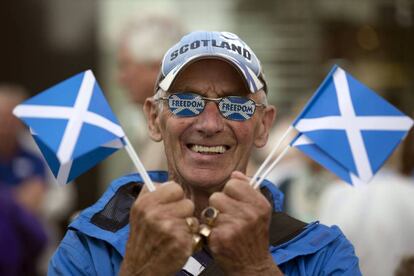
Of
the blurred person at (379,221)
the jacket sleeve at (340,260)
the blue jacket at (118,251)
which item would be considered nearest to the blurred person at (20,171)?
the blurred person at (379,221)

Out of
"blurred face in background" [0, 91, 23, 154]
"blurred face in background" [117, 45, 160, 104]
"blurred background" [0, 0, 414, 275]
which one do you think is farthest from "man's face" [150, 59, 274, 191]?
"blurred background" [0, 0, 414, 275]

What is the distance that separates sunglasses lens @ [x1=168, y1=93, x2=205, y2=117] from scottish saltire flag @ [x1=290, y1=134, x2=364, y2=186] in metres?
0.33

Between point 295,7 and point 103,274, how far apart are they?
315 inches

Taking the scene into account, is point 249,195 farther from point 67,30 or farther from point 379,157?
point 67,30

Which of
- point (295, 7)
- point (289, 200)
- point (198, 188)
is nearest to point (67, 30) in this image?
point (295, 7)

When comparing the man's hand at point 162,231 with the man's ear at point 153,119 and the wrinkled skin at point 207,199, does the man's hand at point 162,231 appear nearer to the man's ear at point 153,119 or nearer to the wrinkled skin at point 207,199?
the wrinkled skin at point 207,199

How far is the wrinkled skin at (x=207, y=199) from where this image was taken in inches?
129

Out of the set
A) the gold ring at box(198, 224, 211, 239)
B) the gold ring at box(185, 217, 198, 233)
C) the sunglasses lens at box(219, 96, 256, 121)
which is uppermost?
the sunglasses lens at box(219, 96, 256, 121)

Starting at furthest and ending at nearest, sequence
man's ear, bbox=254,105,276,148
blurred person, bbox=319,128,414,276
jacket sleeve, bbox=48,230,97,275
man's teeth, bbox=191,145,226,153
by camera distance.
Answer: blurred person, bbox=319,128,414,276
man's ear, bbox=254,105,276,148
man's teeth, bbox=191,145,226,153
jacket sleeve, bbox=48,230,97,275

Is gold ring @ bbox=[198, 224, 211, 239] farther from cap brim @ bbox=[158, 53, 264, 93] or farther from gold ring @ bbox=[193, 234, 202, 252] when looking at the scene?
cap brim @ bbox=[158, 53, 264, 93]

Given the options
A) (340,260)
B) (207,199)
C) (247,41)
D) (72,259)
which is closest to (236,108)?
(207,199)

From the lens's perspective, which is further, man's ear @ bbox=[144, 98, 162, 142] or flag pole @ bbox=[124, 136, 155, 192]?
man's ear @ bbox=[144, 98, 162, 142]

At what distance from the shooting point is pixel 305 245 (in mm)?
3641

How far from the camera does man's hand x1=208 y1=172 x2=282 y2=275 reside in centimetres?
330
